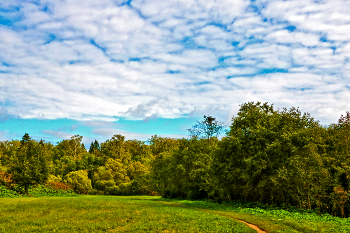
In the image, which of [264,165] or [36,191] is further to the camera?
[36,191]

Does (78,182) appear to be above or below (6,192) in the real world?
above

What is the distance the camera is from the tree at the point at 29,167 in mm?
54562

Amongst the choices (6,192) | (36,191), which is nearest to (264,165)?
(6,192)

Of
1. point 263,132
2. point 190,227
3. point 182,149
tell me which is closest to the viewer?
point 190,227

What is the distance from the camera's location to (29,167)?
55.9 m

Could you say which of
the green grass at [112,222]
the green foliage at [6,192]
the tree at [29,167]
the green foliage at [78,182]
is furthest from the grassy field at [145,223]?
the green foliage at [78,182]

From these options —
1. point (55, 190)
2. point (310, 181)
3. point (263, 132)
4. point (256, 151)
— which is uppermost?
point (263, 132)

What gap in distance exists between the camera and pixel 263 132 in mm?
34062

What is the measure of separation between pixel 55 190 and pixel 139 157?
32.1 metres

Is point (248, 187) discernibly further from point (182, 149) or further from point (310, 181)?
point (182, 149)

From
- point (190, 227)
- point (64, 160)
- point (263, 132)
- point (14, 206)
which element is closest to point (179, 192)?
point (263, 132)

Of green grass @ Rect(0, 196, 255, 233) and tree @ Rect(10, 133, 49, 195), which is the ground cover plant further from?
green grass @ Rect(0, 196, 255, 233)

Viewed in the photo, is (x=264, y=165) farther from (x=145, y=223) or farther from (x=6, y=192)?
(x=6, y=192)

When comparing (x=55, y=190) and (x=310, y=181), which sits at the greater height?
(x=310, y=181)
